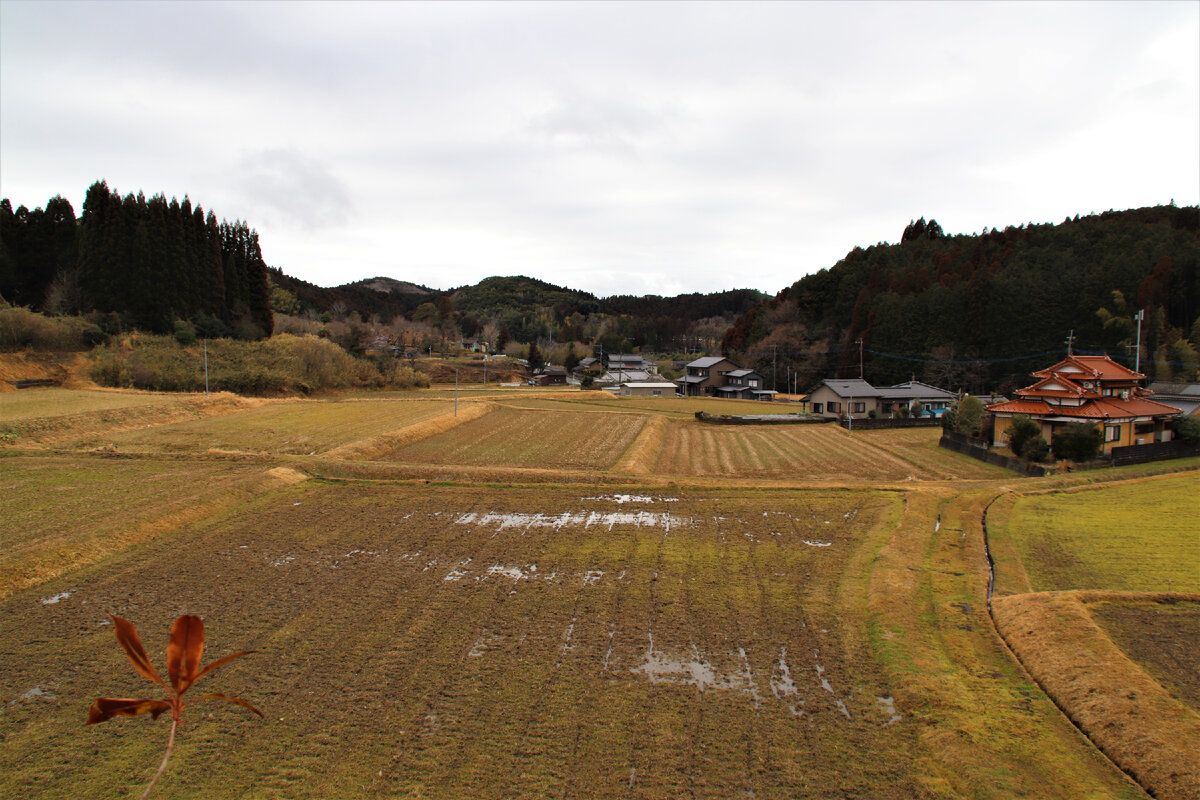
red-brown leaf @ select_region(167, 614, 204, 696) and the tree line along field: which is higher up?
red-brown leaf @ select_region(167, 614, 204, 696)

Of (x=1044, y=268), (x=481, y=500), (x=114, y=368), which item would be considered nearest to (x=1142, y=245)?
(x=1044, y=268)

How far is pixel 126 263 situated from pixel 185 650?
53.3 metres

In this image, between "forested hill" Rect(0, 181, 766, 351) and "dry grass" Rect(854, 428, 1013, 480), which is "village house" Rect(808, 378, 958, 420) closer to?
"dry grass" Rect(854, 428, 1013, 480)

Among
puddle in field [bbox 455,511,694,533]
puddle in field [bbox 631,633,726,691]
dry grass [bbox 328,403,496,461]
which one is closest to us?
puddle in field [bbox 631,633,726,691]

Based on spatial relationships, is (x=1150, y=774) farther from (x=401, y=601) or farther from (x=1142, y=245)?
(x=1142, y=245)

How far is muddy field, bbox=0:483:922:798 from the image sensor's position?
553 cm

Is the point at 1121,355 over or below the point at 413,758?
over

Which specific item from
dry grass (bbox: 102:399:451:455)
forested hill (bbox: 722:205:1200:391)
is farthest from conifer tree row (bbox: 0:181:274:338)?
forested hill (bbox: 722:205:1200:391)

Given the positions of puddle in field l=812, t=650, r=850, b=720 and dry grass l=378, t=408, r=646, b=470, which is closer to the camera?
puddle in field l=812, t=650, r=850, b=720

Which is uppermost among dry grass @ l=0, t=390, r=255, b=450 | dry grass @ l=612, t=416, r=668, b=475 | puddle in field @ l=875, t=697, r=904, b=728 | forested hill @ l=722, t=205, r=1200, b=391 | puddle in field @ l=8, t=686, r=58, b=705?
forested hill @ l=722, t=205, r=1200, b=391

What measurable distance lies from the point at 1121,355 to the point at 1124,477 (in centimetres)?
3781

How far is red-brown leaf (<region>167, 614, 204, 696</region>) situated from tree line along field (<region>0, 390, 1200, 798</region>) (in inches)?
141

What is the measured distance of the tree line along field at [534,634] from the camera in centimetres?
564

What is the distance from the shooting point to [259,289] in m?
54.6
